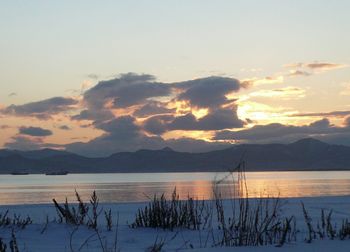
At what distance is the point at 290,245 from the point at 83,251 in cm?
252

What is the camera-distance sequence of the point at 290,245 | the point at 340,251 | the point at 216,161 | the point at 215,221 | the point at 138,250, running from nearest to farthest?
the point at 340,251 → the point at 290,245 → the point at 138,250 → the point at 215,221 → the point at 216,161

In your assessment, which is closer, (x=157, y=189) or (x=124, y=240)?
(x=124, y=240)

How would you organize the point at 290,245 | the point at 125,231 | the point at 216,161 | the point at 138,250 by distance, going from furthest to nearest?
the point at 216,161 < the point at 125,231 < the point at 138,250 < the point at 290,245

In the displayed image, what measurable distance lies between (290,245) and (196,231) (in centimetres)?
319

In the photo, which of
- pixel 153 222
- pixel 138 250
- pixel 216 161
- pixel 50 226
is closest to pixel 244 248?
pixel 138 250

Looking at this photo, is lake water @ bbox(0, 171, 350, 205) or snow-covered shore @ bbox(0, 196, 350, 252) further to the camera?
lake water @ bbox(0, 171, 350, 205)

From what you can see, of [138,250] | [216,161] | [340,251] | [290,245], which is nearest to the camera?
[340,251]

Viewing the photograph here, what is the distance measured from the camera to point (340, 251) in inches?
234

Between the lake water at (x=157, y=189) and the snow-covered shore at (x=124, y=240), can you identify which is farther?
the lake water at (x=157, y=189)

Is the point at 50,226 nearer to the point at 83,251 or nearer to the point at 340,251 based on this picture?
the point at 83,251

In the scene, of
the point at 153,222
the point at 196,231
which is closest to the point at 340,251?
the point at 196,231

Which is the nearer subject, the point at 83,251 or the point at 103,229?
the point at 83,251

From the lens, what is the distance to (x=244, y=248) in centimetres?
605

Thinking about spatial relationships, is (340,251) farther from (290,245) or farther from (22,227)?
(22,227)
